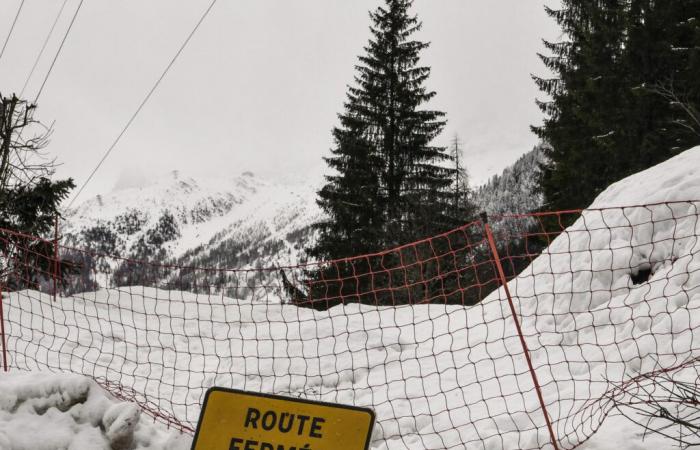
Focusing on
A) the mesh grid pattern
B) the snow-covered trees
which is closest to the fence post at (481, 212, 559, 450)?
the mesh grid pattern

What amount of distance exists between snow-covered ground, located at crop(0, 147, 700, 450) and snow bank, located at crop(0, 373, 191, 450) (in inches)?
3.4

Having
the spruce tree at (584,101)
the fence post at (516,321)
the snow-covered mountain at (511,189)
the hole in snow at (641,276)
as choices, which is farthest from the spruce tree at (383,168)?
the snow-covered mountain at (511,189)

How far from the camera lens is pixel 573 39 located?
19.1 meters

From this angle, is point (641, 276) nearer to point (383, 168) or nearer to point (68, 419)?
point (68, 419)

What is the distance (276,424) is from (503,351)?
15.7 feet

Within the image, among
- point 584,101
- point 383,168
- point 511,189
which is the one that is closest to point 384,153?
point 383,168

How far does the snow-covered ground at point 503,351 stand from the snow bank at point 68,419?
9cm

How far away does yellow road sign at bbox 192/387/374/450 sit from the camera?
179 centimetres

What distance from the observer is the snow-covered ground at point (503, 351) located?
4172mm

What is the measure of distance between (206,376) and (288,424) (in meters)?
5.50

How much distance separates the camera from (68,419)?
341 cm

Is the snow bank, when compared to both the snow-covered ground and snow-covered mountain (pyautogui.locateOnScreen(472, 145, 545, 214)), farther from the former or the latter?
snow-covered mountain (pyautogui.locateOnScreen(472, 145, 545, 214))

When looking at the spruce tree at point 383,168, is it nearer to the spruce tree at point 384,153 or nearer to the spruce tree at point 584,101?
the spruce tree at point 384,153

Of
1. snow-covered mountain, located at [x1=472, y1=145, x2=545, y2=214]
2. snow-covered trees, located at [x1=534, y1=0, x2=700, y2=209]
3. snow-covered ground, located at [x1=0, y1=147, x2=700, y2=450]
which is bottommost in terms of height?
snow-covered ground, located at [x1=0, y1=147, x2=700, y2=450]
